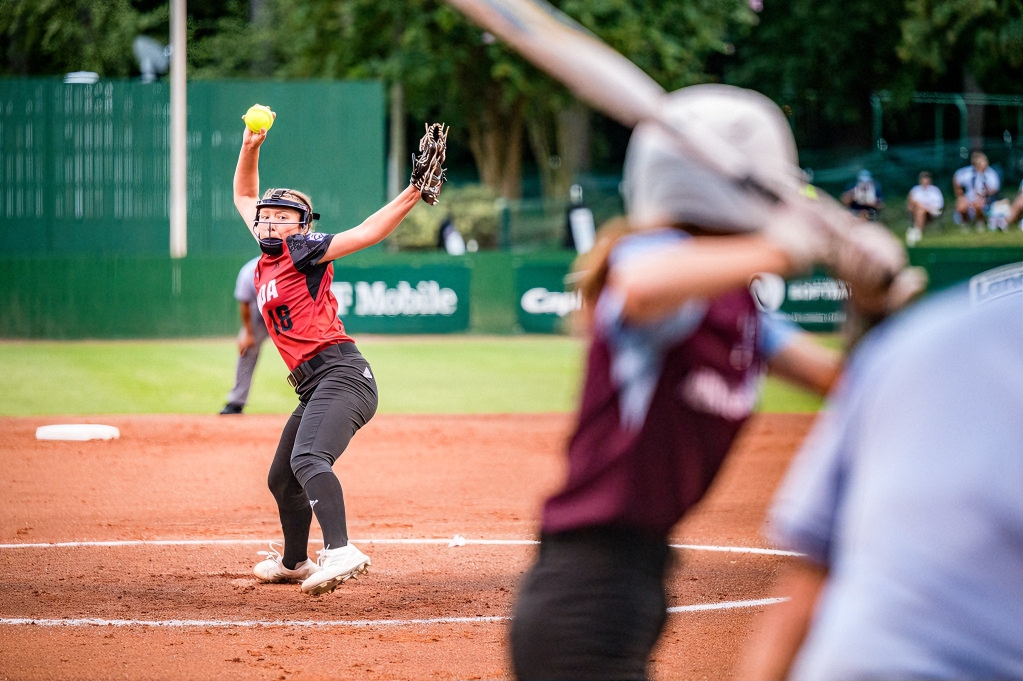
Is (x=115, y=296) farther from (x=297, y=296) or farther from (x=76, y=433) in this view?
(x=297, y=296)

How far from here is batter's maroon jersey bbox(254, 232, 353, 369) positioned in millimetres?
6266

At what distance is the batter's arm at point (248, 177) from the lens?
6555 mm

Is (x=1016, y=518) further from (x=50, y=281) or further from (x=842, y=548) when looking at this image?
(x=50, y=281)

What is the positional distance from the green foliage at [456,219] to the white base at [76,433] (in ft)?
53.6

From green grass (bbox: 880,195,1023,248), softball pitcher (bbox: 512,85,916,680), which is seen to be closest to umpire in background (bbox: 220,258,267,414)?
softball pitcher (bbox: 512,85,916,680)

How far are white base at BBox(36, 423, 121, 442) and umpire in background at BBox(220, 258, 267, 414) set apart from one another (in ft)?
4.90

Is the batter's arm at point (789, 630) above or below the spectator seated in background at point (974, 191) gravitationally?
below

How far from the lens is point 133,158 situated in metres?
23.5

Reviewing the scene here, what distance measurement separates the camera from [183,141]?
22.5 meters

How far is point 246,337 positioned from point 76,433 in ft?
6.16

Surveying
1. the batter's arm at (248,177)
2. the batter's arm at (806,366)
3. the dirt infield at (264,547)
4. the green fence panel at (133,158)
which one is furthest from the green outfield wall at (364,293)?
the batter's arm at (806,366)

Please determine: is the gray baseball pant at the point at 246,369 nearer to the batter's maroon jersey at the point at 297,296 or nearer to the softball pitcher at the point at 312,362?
the softball pitcher at the point at 312,362

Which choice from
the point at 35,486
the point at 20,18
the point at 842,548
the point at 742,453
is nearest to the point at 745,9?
the point at 20,18

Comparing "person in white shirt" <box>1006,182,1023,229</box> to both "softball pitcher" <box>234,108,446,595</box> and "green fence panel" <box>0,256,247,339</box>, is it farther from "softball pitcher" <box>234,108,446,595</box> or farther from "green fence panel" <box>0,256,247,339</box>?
"softball pitcher" <box>234,108,446,595</box>
